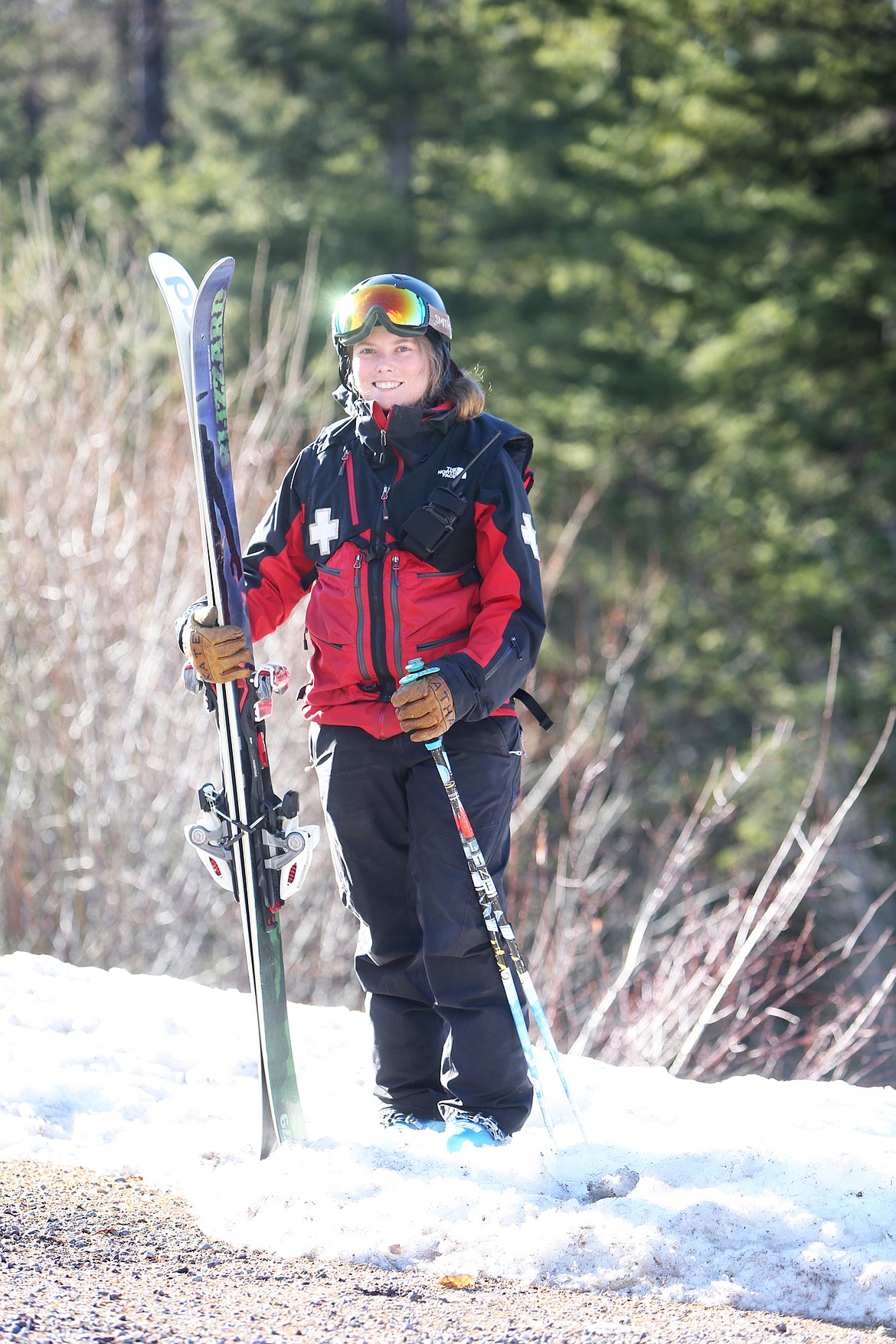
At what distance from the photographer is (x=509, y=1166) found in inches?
106

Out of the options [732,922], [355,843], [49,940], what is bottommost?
[49,940]

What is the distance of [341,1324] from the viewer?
6.98ft

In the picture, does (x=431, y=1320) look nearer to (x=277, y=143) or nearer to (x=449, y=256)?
(x=449, y=256)

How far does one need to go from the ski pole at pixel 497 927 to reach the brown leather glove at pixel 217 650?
422mm

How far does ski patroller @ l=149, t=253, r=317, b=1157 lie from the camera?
9.88ft

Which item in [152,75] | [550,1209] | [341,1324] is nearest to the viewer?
[341,1324]

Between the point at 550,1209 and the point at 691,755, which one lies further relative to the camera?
the point at 691,755

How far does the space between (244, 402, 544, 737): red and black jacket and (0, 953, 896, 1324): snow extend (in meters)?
0.94

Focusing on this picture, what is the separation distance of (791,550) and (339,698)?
1121 centimetres

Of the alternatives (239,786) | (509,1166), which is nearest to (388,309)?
(239,786)

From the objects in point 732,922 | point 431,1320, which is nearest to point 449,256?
point 732,922

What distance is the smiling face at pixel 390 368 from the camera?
9.77 ft

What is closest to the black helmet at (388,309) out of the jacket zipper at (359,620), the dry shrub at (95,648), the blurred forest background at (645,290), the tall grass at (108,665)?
the jacket zipper at (359,620)

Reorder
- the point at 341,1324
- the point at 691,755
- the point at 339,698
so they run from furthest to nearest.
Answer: the point at 691,755 → the point at 339,698 → the point at 341,1324
